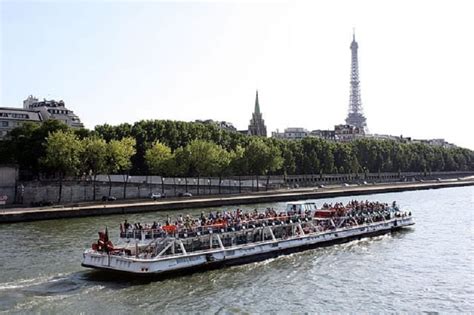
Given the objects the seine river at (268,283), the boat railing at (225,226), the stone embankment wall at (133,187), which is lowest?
the seine river at (268,283)

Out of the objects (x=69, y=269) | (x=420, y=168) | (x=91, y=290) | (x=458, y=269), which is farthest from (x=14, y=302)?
(x=420, y=168)

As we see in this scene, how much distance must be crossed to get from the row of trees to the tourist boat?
3846 centimetres

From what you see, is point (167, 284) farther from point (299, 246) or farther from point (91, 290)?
point (299, 246)

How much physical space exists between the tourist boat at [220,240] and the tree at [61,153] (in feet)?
121

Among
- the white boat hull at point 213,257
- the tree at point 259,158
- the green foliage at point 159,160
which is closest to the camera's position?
the white boat hull at point 213,257

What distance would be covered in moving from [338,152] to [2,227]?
108 meters

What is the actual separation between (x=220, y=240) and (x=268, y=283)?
5.90 metres

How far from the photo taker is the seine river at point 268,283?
2928 cm

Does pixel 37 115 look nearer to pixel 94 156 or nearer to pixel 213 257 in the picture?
pixel 94 156

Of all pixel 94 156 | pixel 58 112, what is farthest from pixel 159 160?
pixel 58 112

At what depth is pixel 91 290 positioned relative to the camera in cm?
3145

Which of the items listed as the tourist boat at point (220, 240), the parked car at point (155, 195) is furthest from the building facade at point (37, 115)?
the tourist boat at point (220, 240)

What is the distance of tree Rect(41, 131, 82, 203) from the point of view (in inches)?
2945

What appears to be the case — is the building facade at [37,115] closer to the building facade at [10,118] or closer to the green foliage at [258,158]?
the building facade at [10,118]
